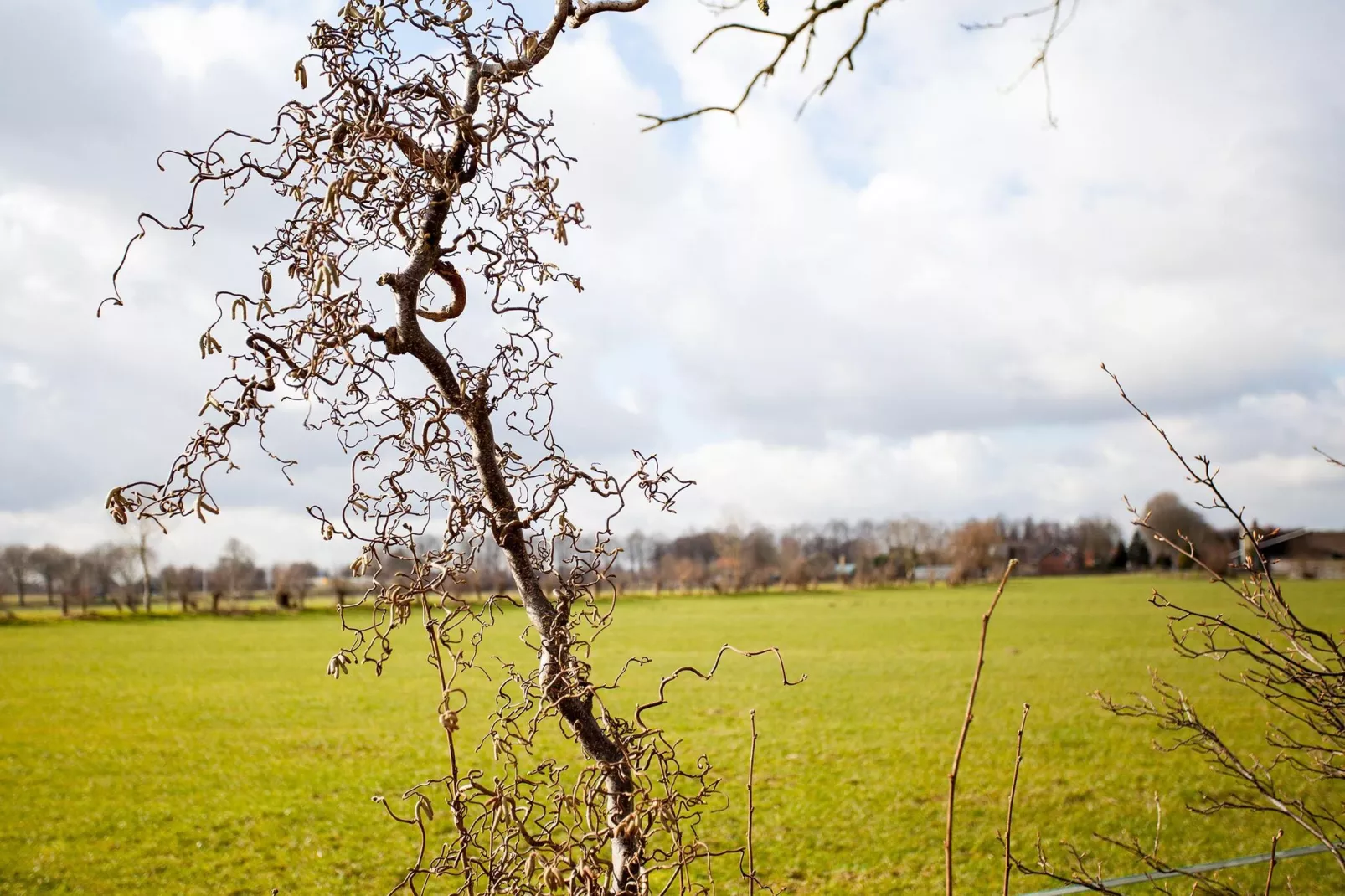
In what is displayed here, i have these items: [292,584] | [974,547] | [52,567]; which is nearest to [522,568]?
[292,584]

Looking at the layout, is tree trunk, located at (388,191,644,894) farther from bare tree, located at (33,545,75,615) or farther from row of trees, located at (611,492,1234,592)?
bare tree, located at (33,545,75,615)

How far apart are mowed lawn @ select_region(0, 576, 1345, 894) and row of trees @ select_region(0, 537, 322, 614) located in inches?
944

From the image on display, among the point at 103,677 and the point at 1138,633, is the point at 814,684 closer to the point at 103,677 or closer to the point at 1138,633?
the point at 1138,633

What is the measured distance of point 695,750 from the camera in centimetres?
1319

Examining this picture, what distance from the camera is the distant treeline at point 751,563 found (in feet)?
176

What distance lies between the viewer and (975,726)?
1462 centimetres

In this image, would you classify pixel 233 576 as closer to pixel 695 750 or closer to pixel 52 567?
pixel 52 567

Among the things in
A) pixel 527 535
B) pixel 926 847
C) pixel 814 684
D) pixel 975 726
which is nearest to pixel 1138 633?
pixel 814 684

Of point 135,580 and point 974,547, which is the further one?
point 974,547

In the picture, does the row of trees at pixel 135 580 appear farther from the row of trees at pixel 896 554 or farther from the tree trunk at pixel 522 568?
the tree trunk at pixel 522 568

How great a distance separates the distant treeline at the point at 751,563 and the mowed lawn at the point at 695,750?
618 centimetres

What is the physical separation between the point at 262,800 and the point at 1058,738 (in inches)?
436

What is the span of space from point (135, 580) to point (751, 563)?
44.1 m

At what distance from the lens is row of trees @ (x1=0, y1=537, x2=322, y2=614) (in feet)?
171
